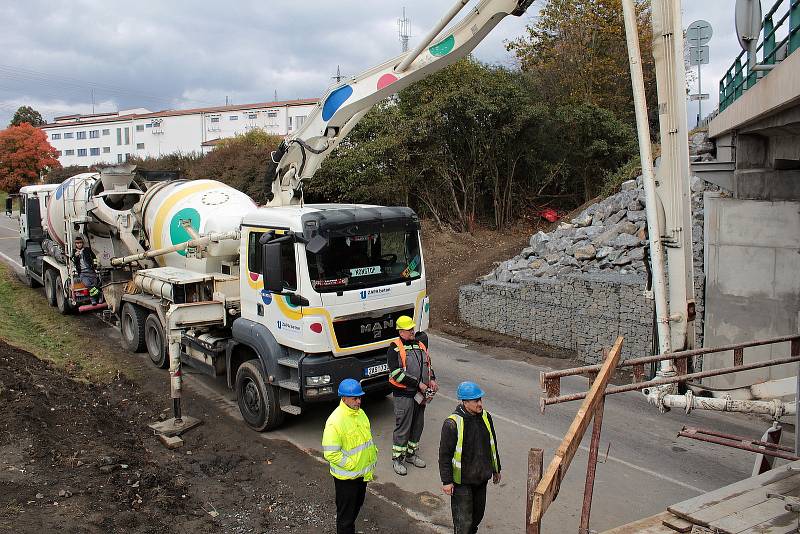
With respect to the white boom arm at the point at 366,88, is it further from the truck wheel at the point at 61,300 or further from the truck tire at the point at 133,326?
the truck wheel at the point at 61,300

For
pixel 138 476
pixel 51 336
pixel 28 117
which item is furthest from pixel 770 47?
pixel 28 117

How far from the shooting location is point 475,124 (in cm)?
1988

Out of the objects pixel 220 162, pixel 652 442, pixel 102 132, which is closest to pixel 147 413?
pixel 652 442

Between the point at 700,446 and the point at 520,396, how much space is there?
265 cm

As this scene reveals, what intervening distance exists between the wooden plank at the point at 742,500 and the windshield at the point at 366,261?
4671 mm

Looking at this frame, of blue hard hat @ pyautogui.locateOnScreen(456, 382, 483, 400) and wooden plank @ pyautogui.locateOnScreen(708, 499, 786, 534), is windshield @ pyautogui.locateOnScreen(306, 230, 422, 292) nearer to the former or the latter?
blue hard hat @ pyautogui.locateOnScreen(456, 382, 483, 400)

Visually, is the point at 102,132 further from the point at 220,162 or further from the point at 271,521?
the point at 271,521

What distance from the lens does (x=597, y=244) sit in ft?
45.1

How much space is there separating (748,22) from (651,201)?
194 inches

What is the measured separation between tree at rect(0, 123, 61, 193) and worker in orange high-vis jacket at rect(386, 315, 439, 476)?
4920cm

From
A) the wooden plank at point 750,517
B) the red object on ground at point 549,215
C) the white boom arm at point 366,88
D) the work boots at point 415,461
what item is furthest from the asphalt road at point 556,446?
the red object on ground at point 549,215

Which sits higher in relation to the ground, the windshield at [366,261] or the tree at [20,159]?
the tree at [20,159]

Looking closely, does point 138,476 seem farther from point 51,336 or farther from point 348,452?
point 51,336

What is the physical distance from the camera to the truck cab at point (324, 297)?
736 centimetres
